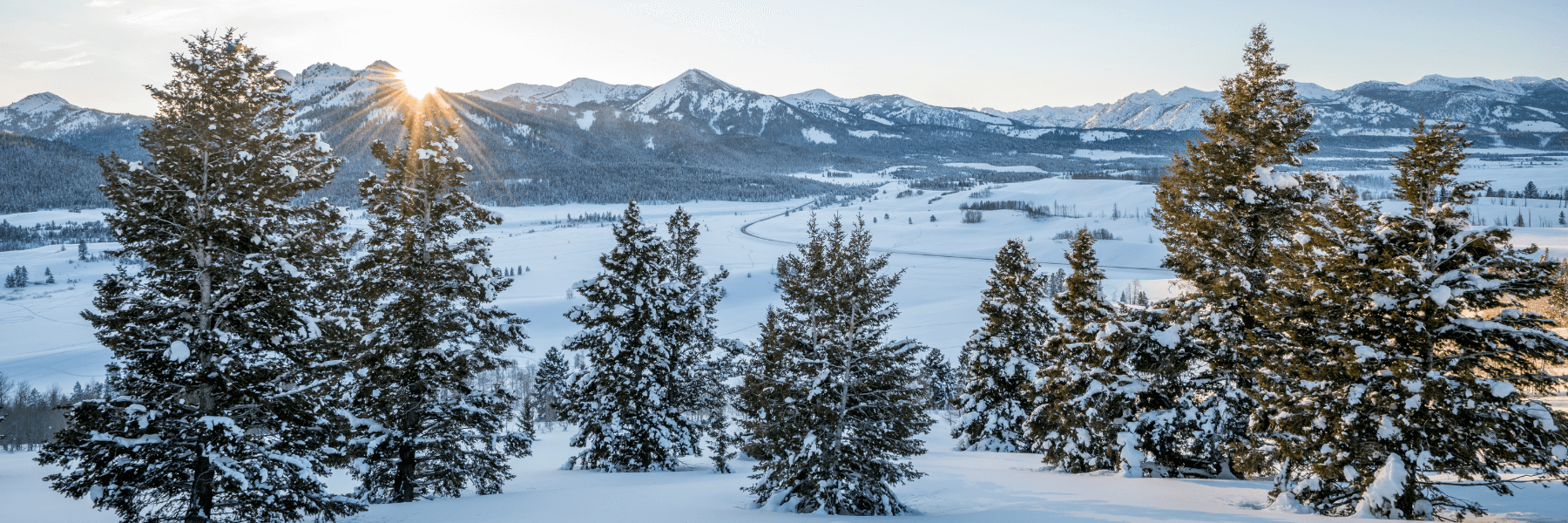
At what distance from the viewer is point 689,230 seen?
1158 inches

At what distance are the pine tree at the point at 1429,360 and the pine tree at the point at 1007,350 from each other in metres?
16.2

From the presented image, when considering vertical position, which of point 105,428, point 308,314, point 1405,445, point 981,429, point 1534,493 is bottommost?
point 981,429

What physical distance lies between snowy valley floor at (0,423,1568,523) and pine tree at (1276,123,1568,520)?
44.0 inches

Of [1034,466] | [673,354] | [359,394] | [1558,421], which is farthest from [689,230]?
[1558,421]

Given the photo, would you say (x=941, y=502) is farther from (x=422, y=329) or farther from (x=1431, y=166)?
(x=422, y=329)

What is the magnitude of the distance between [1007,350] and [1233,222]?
540 inches

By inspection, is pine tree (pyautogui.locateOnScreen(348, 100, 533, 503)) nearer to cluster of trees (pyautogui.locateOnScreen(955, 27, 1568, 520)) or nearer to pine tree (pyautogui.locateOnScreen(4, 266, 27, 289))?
cluster of trees (pyautogui.locateOnScreen(955, 27, 1568, 520))

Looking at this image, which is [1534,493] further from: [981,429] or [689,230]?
[689,230]

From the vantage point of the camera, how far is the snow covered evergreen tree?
805 inches

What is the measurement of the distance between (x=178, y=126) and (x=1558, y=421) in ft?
80.4

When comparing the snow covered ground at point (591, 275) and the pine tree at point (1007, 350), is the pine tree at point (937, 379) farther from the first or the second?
the pine tree at point (1007, 350)

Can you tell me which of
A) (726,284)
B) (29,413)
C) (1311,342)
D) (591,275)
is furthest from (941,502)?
(591,275)

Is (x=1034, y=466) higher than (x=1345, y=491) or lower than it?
lower

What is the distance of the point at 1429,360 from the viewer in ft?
42.2
